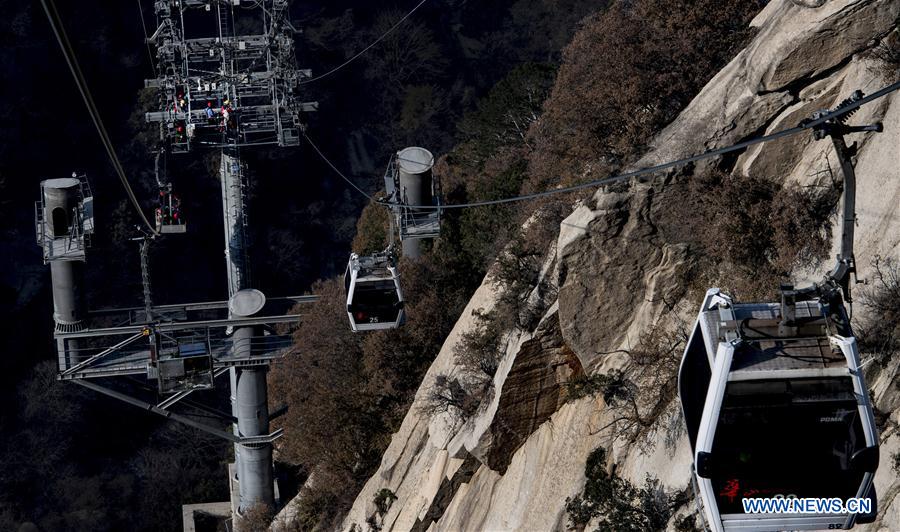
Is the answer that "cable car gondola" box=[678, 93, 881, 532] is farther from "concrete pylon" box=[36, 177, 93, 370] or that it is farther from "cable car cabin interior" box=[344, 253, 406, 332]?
"concrete pylon" box=[36, 177, 93, 370]

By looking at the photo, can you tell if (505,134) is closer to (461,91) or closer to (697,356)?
(697,356)

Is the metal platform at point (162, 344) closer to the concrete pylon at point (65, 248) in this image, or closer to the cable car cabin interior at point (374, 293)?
the concrete pylon at point (65, 248)

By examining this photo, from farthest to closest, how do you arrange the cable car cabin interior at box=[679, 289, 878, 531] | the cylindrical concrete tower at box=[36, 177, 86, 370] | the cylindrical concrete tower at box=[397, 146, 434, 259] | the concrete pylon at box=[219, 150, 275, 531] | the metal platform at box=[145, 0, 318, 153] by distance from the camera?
the metal platform at box=[145, 0, 318, 153]
the concrete pylon at box=[219, 150, 275, 531]
the cylindrical concrete tower at box=[36, 177, 86, 370]
the cylindrical concrete tower at box=[397, 146, 434, 259]
the cable car cabin interior at box=[679, 289, 878, 531]

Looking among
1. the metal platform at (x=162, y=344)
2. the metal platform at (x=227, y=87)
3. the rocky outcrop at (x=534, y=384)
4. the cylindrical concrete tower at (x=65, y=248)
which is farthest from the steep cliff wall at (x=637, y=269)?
the metal platform at (x=227, y=87)

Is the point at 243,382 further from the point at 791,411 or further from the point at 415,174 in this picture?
the point at 791,411

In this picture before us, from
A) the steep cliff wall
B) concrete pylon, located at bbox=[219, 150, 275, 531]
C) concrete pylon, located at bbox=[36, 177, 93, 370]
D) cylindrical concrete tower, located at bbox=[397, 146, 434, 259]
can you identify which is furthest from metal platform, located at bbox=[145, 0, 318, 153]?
the steep cliff wall
